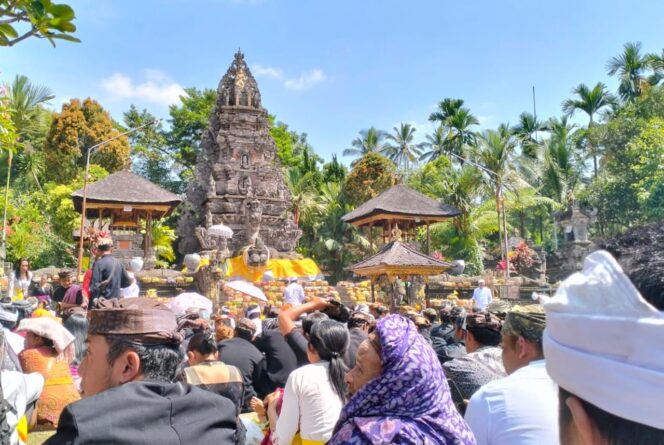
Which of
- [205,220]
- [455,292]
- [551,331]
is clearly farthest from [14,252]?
[551,331]

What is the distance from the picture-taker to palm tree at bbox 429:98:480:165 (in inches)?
2034

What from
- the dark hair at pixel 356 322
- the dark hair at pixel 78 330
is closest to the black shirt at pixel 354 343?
the dark hair at pixel 356 322

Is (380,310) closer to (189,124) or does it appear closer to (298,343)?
(298,343)

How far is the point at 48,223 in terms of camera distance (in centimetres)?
3347

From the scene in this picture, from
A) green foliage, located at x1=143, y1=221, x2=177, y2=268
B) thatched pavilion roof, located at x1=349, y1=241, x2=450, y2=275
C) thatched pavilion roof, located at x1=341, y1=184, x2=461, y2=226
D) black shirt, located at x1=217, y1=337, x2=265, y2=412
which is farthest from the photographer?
green foliage, located at x1=143, y1=221, x2=177, y2=268

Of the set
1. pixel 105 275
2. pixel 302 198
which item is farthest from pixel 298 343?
pixel 302 198

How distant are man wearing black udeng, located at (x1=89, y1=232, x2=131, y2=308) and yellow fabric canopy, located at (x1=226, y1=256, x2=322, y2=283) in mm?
20347

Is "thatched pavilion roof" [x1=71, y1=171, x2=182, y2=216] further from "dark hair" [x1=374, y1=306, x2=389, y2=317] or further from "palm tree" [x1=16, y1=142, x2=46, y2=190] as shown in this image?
"dark hair" [x1=374, y1=306, x2=389, y2=317]

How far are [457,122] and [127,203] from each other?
33463 mm

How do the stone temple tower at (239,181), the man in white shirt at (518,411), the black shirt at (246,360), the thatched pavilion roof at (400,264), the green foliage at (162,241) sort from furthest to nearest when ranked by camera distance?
the green foliage at (162,241) → the stone temple tower at (239,181) → the thatched pavilion roof at (400,264) → the black shirt at (246,360) → the man in white shirt at (518,411)

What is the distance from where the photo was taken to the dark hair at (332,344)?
391 centimetres

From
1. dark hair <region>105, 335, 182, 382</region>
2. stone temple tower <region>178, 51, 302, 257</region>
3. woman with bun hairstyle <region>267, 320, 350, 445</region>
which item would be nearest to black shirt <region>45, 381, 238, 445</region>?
dark hair <region>105, 335, 182, 382</region>

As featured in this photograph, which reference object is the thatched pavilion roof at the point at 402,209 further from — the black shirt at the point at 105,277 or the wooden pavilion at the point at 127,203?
the black shirt at the point at 105,277

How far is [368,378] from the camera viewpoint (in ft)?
8.87
